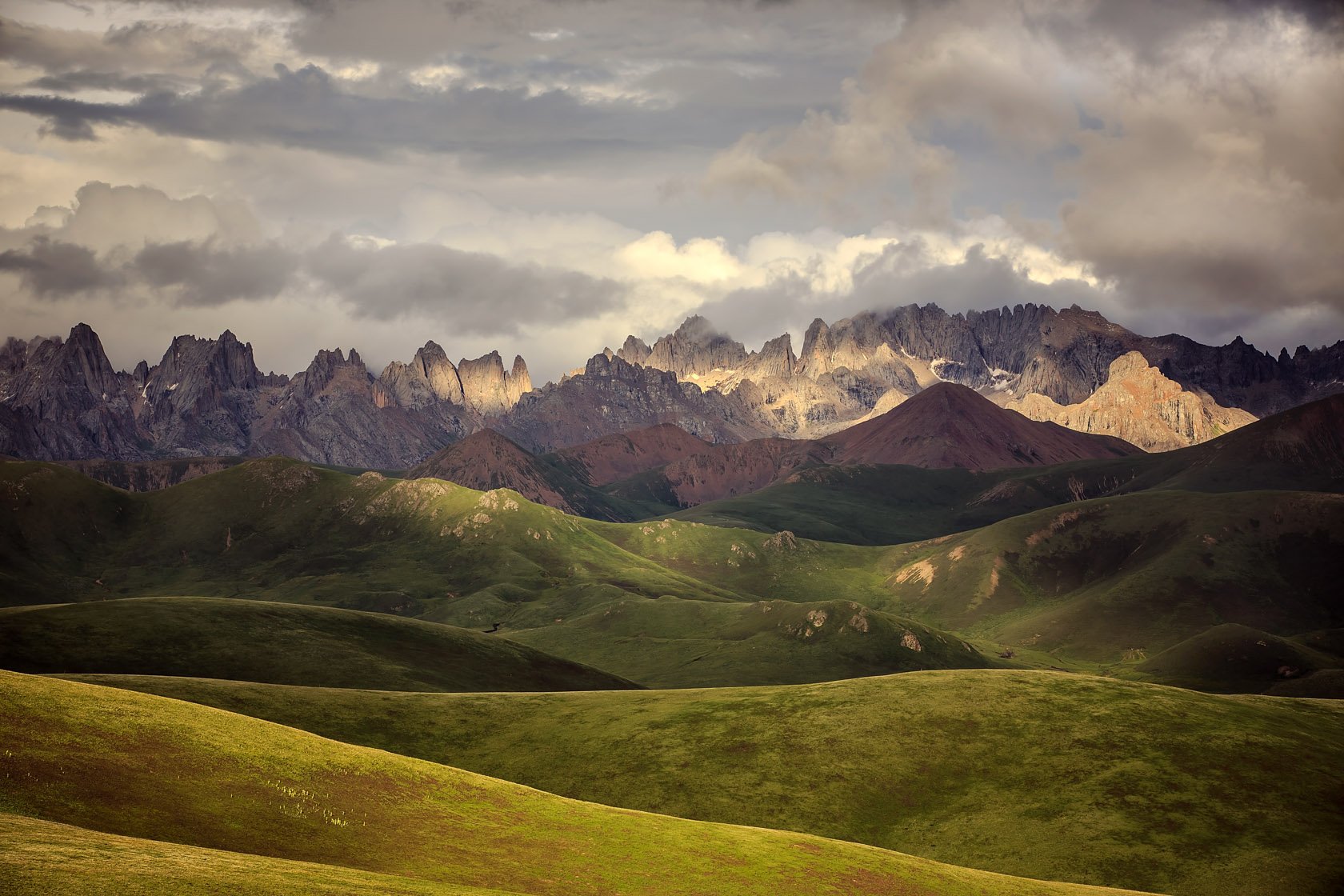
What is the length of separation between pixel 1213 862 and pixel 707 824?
67812 mm

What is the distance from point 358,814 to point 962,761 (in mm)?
106362

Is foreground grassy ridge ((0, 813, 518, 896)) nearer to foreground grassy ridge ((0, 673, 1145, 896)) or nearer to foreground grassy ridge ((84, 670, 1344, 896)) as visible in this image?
foreground grassy ridge ((0, 673, 1145, 896))

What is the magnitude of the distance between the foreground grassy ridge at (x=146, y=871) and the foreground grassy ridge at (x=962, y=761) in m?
95.4

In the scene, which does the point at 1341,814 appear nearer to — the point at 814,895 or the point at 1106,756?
the point at 1106,756

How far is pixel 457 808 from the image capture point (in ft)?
301

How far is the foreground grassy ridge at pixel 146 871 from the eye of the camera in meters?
47.2

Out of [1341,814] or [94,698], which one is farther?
[1341,814]

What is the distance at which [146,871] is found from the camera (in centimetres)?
5069

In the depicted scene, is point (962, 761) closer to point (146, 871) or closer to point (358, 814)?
point (358, 814)

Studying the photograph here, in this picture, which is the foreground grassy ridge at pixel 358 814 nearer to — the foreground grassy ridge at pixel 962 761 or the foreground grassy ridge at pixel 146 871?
the foreground grassy ridge at pixel 146 871

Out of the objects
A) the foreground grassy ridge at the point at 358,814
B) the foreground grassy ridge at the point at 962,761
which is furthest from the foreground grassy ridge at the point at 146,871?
the foreground grassy ridge at the point at 962,761

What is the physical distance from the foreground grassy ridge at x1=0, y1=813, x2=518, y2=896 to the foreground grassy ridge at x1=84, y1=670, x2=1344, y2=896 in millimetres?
95434

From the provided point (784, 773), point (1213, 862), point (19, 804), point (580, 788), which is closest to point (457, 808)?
point (19, 804)

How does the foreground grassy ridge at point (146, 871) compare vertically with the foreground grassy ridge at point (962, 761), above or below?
above
